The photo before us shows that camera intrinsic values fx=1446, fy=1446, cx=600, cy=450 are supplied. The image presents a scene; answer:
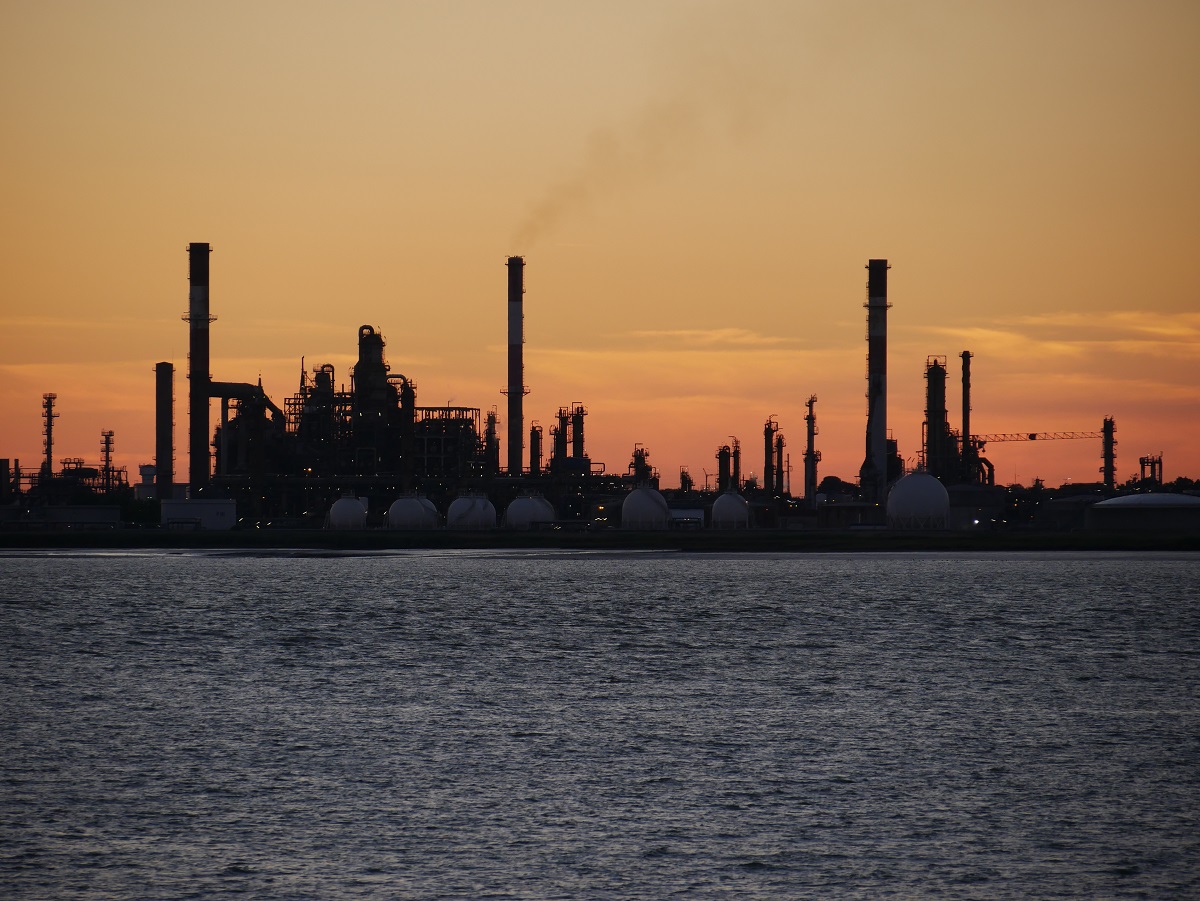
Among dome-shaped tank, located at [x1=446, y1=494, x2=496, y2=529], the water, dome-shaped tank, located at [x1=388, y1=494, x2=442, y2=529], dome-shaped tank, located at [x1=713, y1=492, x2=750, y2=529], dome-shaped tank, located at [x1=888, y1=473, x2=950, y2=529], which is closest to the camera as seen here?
the water

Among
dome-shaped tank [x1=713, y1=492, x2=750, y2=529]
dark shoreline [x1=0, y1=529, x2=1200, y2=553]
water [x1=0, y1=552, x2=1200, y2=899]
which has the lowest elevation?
water [x1=0, y1=552, x2=1200, y2=899]

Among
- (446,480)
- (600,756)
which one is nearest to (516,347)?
(446,480)

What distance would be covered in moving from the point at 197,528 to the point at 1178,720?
103682 mm


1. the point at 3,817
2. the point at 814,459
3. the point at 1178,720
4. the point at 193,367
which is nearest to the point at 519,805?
the point at 3,817

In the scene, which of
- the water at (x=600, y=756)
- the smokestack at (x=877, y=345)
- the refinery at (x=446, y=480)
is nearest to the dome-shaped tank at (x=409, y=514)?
the refinery at (x=446, y=480)

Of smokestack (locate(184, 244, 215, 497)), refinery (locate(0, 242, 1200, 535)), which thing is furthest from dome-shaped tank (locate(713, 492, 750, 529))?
smokestack (locate(184, 244, 215, 497))

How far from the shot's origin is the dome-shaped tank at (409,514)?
120688mm

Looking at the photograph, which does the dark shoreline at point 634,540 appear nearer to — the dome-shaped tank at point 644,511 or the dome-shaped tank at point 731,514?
the dome-shaped tank at point 644,511

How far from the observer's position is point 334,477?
124000 millimetres

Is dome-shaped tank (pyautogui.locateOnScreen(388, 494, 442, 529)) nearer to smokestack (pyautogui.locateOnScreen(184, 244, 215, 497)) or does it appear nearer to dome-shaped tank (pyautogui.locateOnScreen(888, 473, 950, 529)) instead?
smokestack (pyautogui.locateOnScreen(184, 244, 215, 497))

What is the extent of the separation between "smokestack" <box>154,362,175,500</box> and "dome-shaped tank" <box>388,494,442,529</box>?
2406 cm

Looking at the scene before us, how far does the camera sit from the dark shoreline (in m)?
114

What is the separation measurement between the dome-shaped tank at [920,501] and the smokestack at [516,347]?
32.6 m

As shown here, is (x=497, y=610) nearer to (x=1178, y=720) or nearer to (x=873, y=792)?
(x=1178, y=720)
